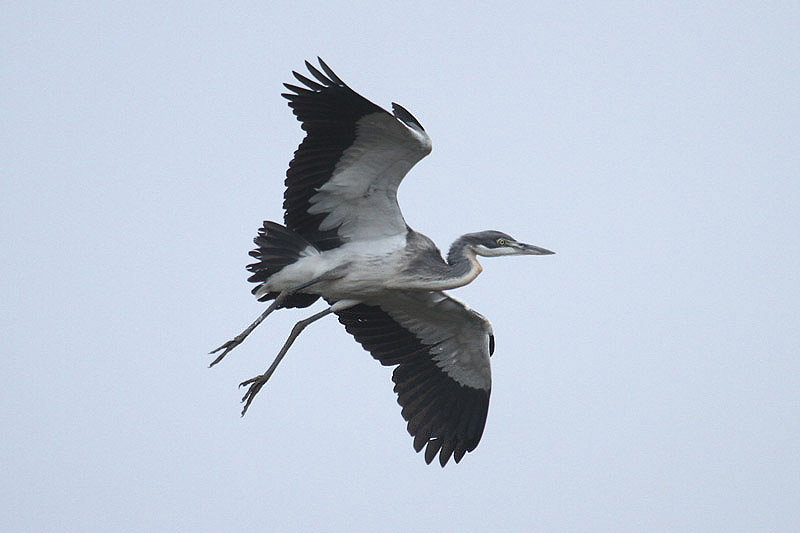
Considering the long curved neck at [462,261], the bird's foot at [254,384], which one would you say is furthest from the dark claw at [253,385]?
the long curved neck at [462,261]

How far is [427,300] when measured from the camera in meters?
10.2

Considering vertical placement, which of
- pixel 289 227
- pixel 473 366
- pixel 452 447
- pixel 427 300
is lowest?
pixel 452 447

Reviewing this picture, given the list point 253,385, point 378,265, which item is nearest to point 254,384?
point 253,385

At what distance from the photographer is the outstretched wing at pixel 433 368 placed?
10539mm

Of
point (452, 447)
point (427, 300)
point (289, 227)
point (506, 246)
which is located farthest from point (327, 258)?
point (452, 447)

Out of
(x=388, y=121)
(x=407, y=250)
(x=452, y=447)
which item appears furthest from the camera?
(x=452, y=447)

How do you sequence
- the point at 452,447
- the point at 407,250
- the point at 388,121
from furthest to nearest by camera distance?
the point at 452,447 → the point at 407,250 → the point at 388,121

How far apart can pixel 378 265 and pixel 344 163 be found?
1.02 meters

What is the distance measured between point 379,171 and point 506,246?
1.59 meters

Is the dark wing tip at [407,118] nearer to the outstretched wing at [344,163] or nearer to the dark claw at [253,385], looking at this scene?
the outstretched wing at [344,163]

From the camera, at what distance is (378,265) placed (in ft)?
31.5

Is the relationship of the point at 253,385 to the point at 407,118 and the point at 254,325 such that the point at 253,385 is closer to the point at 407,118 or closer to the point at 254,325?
the point at 254,325

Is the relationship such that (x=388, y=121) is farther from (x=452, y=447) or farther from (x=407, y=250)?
(x=452, y=447)

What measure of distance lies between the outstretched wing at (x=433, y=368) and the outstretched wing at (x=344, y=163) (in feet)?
3.73
